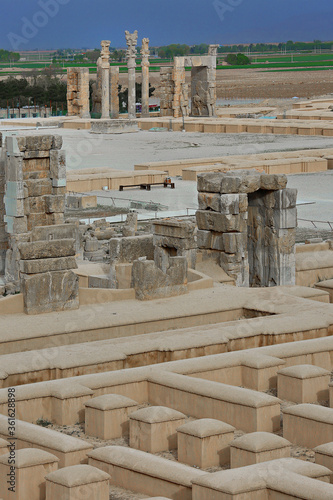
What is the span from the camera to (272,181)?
2108 cm

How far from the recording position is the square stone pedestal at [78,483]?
33.2ft

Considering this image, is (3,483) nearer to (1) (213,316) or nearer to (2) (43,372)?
(2) (43,372)

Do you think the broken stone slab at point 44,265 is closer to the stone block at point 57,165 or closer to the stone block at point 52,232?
the stone block at point 52,232

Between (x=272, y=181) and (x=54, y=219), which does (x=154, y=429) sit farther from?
(x=54, y=219)

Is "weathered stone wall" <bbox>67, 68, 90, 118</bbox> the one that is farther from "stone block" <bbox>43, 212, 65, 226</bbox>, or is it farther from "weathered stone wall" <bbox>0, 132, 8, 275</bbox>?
"stone block" <bbox>43, 212, 65, 226</bbox>

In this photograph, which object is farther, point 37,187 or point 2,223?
point 2,223

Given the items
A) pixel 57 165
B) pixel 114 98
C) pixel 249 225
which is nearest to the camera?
pixel 249 225

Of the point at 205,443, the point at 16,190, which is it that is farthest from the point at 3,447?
the point at 16,190

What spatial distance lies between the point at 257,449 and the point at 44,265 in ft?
23.3

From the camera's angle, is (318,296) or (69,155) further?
(69,155)

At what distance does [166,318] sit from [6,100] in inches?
2646

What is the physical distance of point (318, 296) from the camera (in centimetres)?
1870

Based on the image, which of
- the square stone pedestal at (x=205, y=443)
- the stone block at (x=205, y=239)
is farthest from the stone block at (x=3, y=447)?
the stone block at (x=205, y=239)

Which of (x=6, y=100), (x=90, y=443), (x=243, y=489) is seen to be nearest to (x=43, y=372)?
(x=90, y=443)
